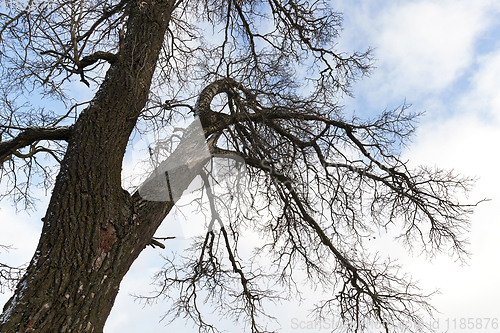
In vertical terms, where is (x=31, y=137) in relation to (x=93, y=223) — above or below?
above

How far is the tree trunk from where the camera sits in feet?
7.35

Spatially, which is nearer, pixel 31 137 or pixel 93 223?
pixel 93 223

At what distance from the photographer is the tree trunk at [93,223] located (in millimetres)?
2240

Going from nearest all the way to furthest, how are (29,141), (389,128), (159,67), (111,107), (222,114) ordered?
1. (111,107)
2. (29,141)
3. (222,114)
4. (389,128)
5. (159,67)

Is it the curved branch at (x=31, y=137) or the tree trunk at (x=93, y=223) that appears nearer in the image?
the tree trunk at (x=93, y=223)

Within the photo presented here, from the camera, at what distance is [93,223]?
102 inches

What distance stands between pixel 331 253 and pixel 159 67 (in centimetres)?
400

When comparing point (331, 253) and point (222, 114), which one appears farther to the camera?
point (331, 253)

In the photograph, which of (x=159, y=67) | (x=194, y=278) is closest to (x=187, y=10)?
(x=159, y=67)

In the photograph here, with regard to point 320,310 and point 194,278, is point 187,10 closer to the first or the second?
A: point 194,278

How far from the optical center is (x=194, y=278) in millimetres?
5105

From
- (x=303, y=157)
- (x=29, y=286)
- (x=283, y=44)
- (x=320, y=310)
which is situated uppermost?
(x=283, y=44)

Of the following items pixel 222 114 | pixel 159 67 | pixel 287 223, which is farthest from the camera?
pixel 159 67

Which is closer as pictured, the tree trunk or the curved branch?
the tree trunk
